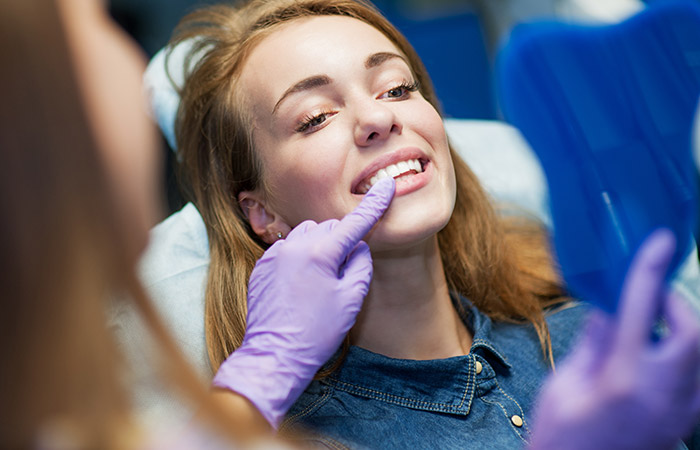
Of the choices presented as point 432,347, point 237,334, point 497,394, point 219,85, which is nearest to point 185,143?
point 219,85

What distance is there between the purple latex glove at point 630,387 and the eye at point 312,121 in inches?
24.2

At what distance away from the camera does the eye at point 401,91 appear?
1341mm

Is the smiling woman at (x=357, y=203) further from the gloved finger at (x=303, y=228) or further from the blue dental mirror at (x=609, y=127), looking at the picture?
the blue dental mirror at (x=609, y=127)

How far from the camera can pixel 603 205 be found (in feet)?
4.12

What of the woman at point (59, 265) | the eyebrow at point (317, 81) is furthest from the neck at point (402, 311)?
the woman at point (59, 265)

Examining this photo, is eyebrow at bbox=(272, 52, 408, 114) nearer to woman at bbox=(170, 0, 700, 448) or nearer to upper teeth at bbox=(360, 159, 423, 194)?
woman at bbox=(170, 0, 700, 448)

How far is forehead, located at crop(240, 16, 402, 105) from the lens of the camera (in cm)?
129

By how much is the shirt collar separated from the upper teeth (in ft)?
1.01

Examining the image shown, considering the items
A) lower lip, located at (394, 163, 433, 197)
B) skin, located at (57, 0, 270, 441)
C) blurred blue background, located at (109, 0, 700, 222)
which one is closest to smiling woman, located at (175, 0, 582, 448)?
lower lip, located at (394, 163, 433, 197)

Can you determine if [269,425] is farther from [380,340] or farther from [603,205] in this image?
[603,205]

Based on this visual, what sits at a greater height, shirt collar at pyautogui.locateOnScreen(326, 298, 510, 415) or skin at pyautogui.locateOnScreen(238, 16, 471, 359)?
skin at pyautogui.locateOnScreen(238, 16, 471, 359)

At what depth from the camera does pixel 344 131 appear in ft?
4.11

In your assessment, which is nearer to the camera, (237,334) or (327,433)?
(327,433)

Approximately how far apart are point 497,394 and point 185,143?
837 millimetres
